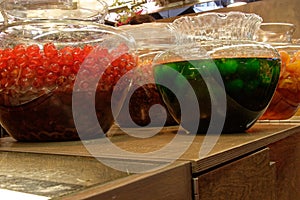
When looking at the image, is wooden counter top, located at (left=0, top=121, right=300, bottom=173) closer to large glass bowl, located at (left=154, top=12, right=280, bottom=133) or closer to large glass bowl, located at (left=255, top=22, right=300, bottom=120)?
large glass bowl, located at (left=154, top=12, right=280, bottom=133)

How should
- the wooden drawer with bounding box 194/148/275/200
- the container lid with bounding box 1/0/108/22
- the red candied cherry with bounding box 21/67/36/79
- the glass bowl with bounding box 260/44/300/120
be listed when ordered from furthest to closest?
the glass bowl with bounding box 260/44/300/120, the container lid with bounding box 1/0/108/22, the red candied cherry with bounding box 21/67/36/79, the wooden drawer with bounding box 194/148/275/200

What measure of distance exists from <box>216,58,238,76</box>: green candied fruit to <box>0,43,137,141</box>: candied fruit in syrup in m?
0.21

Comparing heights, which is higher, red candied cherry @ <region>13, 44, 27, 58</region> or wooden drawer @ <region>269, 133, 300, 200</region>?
red candied cherry @ <region>13, 44, 27, 58</region>

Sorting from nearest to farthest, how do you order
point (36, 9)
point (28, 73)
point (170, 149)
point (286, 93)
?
point (170, 149) → point (28, 73) → point (36, 9) → point (286, 93)

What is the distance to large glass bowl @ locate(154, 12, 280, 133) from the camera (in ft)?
2.60

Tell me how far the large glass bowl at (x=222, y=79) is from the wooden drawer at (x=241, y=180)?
0.47 ft

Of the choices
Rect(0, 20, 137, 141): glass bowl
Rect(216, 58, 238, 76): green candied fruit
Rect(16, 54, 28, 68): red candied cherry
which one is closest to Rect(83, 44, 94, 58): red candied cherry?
Rect(0, 20, 137, 141): glass bowl

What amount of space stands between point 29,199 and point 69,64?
44 centimetres

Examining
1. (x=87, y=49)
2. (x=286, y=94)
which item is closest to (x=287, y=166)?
(x=286, y=94)

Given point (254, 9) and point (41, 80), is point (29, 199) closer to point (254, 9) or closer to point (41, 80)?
point (41, 80)

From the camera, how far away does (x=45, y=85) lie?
73 cm

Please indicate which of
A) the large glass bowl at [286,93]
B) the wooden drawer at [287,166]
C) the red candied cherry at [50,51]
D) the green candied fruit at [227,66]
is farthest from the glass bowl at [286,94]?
the red candied cherry at [50,51]

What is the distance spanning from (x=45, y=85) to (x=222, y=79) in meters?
0.33

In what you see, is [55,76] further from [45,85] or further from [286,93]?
[286,93]
